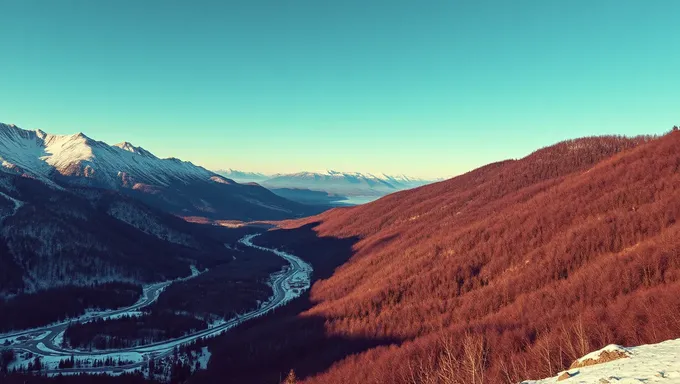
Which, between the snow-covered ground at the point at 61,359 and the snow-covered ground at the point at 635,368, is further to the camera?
the snow-covered ground at the point at 61,359

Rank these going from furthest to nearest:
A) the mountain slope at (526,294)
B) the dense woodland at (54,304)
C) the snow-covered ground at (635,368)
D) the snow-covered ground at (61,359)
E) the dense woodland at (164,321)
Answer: the dense woodland at (54,304) < the dense woodland at (164,321) < the snow-covered ground at (61,359) < the mountain slope at (526,294) < the snow-covered ground at (635,368)

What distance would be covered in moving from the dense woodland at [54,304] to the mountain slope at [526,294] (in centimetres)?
10175

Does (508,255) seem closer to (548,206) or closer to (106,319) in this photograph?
(548,206)

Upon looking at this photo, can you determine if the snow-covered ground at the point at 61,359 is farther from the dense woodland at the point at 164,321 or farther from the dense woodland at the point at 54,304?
the dense woodland at the point at 54,304

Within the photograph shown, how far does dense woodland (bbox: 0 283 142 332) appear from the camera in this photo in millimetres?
158688

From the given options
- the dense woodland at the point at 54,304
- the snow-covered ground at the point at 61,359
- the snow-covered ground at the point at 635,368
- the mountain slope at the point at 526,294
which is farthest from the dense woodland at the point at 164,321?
the snow-covered ground at the point at 635,368

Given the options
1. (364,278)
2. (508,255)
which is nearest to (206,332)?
(364,278)

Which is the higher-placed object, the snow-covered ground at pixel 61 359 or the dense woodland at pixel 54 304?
the dense woodland at pixel 54 304

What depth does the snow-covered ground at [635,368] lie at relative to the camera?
877 inches

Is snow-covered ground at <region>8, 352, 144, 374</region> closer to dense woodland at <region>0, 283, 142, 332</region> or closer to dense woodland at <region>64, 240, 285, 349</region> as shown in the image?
dense woodland at <region>64, 240, 285, 349</region>

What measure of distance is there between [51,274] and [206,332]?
10902 centimetres

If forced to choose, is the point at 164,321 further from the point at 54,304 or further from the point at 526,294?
the point at 526,294

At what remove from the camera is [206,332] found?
15625cm

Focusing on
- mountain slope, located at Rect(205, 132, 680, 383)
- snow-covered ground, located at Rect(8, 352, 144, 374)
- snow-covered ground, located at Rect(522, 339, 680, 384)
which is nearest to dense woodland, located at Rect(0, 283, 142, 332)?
snow-covered ground, located at Rect(8, 352, 144, 374)
